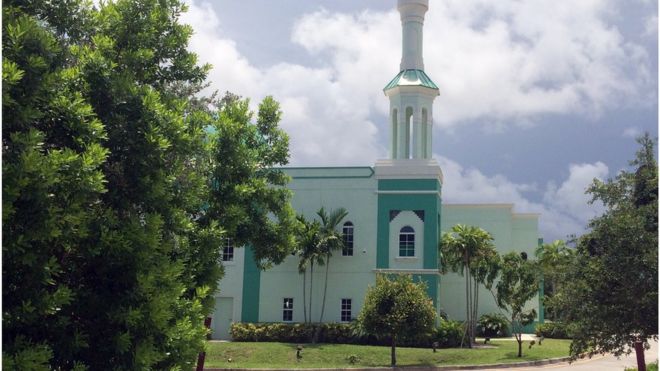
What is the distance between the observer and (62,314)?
7.52 meters

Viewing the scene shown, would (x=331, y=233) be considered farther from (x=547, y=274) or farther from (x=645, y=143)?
(x=645, y=143)

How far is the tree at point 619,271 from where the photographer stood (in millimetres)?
13641

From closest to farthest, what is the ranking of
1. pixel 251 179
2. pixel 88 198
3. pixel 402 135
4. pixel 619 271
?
pixel 88 198
pixel 619 271
pixel 251 179
pixel 402 135

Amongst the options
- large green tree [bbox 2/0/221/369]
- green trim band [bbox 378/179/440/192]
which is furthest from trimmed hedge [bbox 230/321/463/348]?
large green tree [bbox 2/0/221/369]

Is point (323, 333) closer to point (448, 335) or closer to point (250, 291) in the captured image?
point (250, 291)

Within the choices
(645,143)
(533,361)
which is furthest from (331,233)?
(645,143)

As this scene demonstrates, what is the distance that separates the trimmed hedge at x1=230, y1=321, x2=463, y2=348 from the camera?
32906 millimetres

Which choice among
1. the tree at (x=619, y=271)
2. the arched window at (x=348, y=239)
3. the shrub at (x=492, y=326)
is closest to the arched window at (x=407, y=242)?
the arched window at (x=348, y=239)

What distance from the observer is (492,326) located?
41.7 metres

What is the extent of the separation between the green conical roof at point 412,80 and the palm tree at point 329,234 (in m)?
7.41

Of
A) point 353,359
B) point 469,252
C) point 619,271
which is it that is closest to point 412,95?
point 469,252

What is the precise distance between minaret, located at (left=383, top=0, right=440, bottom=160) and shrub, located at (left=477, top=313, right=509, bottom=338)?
39.0ft

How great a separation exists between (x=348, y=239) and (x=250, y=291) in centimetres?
596

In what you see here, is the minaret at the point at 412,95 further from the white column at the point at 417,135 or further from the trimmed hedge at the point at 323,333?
the trimmed hedge at the point at 323,333
